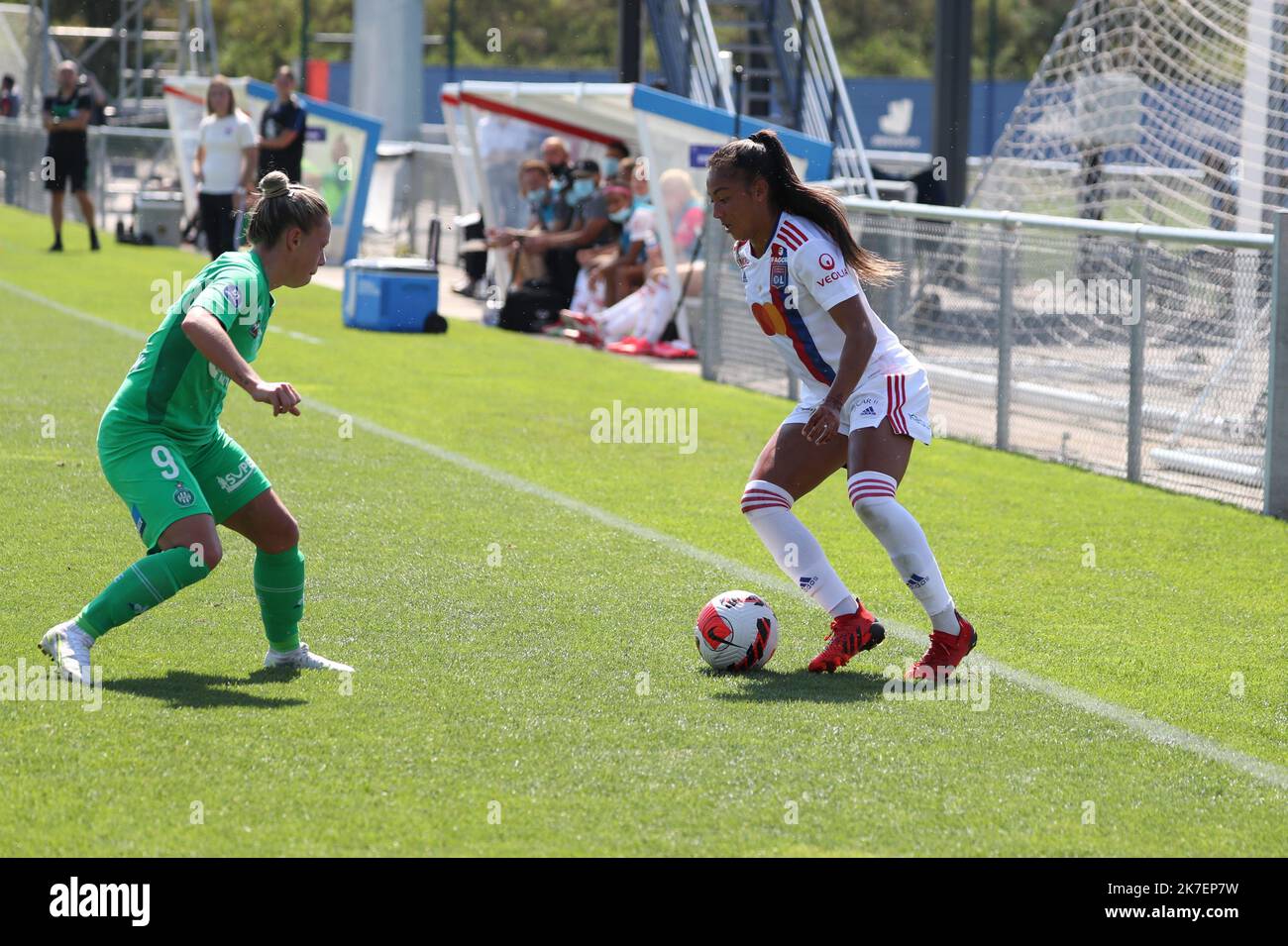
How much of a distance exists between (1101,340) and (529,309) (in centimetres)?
832

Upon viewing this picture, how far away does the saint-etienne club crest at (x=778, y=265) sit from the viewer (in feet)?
18.8

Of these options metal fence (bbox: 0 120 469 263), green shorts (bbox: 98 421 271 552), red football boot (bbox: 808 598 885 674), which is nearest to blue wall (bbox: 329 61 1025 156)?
metal fence (bbox: 0 120 469 263)

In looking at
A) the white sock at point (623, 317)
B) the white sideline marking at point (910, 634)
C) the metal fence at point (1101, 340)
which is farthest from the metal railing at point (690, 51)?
the white sideline marking at point (910, 634)

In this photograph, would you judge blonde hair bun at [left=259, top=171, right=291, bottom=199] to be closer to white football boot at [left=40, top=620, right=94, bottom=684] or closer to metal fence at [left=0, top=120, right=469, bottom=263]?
white football boot at [left=40, top=620, right=94, bottom=684]

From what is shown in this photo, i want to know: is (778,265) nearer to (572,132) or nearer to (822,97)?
(572,132)

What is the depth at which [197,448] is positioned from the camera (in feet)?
18.0

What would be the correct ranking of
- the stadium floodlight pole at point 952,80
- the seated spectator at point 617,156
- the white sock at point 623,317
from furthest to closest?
the stadium floodlight pole at point 952,80 → the seated spectator at point 617,156 → the white sock at point 623,317

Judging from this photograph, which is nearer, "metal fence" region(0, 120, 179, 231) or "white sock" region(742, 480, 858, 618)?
"white sock" region(742, 480, 858, 618)

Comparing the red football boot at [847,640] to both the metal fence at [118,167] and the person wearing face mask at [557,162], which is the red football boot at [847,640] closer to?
the person wearing face mask at [557,162]

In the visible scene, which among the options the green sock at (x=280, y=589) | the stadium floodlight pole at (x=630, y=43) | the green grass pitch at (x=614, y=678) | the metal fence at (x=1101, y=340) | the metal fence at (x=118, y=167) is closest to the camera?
the green grass pitch at (x=614, y=678)

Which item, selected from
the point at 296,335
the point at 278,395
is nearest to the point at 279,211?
the point at 278,395

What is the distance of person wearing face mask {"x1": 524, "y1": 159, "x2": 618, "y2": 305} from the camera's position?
18.0 metres

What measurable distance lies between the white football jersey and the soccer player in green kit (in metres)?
1.42

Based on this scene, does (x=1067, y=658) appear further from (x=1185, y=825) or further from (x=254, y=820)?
(x=254, y=820)
